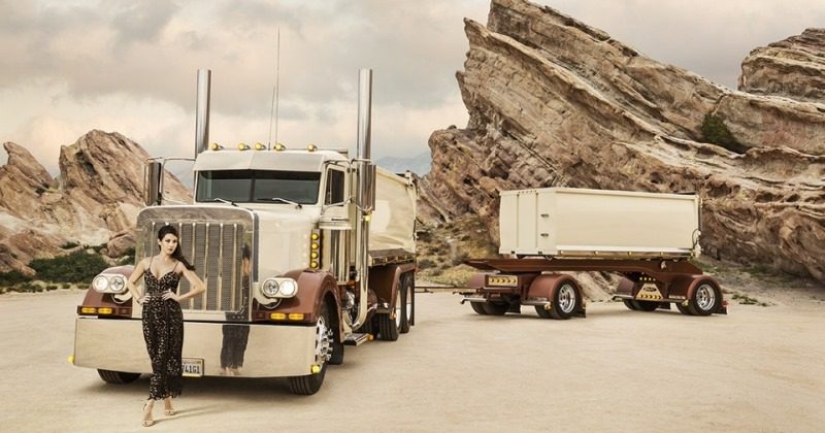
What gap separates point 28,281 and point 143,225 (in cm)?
3514

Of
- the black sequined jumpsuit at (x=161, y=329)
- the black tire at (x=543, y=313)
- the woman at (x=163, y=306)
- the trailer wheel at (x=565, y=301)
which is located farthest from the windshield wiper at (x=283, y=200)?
the black tire at (x=543, y=313)

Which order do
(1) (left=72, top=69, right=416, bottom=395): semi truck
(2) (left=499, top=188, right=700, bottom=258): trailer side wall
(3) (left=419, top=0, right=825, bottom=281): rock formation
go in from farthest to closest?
(3) (left=419, top=0, right=825, bottom=281): rock formation, (2) (left=499, top=188, right=700, bottom=258): trailer side wall, (1) (left=72, top=69, right=416, bottom=395): semi truck

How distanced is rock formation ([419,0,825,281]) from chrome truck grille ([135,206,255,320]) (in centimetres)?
3176

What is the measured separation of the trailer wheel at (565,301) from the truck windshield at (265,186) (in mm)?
12184

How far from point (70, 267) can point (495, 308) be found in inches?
1168

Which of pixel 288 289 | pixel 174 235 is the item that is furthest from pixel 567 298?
pixel 174 235

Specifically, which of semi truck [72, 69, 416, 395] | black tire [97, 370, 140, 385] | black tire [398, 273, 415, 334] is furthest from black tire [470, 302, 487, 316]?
black tire [97, 370, 140, 385]

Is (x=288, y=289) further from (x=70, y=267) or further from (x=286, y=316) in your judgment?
(x=70, y=267)

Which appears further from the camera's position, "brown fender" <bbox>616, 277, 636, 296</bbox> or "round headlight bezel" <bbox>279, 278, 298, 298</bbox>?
"brown fender" <bbox>616, 277, 636, 296</bbox>

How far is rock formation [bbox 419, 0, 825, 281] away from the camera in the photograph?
41.2 m

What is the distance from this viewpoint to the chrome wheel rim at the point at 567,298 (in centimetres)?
2416

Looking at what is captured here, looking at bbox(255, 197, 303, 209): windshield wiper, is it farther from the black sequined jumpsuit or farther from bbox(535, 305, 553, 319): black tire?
bbox(535, 305, 553, 319): black tire

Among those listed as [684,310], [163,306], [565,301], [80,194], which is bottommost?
[684,310]

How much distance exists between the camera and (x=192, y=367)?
10484 millimetres
